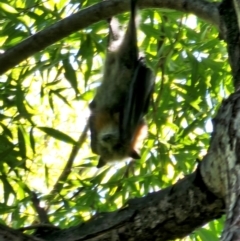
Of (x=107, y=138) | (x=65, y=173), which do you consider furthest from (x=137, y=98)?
(x=65, y=173)

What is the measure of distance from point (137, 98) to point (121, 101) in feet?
0.80

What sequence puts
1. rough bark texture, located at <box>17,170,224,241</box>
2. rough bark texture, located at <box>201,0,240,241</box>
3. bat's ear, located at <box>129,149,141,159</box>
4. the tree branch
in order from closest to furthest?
1. rough bark texture, located at <box>201,0,240,241</box>
2. rough bark texture, located at <box>17,170,224,241</box>
3. the tree branch
4. bat's ear, located at <box>129,149,141,159</box>

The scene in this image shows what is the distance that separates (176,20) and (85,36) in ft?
1.45

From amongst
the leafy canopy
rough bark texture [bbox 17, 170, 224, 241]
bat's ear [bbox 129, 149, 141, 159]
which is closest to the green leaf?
the leafy canopy

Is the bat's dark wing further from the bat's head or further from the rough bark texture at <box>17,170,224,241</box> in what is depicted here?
the rough bark texture at <box>17,170,224,241</box>

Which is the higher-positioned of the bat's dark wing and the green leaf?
the bat's dark wing

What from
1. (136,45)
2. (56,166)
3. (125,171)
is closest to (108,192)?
(125,171)

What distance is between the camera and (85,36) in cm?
285

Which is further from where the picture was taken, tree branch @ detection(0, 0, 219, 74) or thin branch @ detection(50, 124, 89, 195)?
thin branch @ detection(50, 124, 89, 195)

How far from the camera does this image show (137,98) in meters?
2.84

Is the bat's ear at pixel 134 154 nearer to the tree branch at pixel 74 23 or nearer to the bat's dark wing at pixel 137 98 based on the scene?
the bat's dark wing at pixel 137 98

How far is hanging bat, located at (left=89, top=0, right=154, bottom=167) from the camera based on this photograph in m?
2.76

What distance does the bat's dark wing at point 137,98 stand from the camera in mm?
2758

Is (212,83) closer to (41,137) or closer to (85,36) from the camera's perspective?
(85,36)
